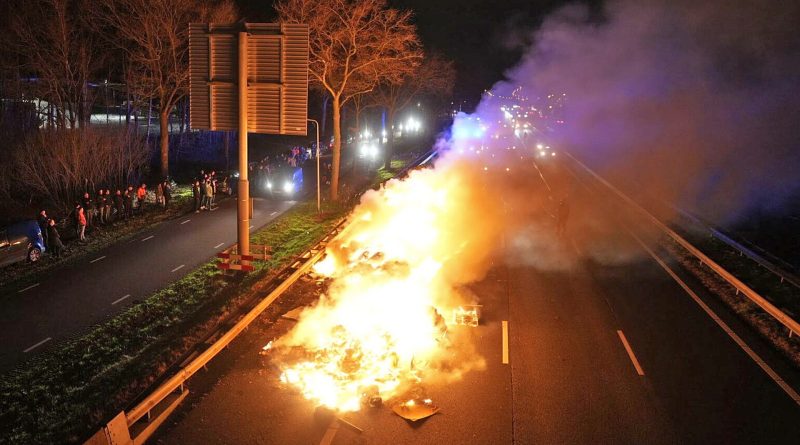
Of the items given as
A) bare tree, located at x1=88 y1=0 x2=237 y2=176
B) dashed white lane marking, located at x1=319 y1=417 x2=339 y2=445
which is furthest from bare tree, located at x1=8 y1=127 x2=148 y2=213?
dashed white lane marking, located at x1=319 y1=417 x2=339 y2=445

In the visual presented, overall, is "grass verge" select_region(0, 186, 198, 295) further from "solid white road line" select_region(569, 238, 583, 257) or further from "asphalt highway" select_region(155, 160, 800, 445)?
"solid white road line" select_region(569, 238, 583, 257)

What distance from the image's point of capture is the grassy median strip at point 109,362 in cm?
782

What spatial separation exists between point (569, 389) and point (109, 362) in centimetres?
845

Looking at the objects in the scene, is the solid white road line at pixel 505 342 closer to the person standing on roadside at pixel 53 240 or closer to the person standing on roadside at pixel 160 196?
the person standing on roadside at pixel 53 240

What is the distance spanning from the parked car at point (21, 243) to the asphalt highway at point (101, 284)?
1290 millimetres

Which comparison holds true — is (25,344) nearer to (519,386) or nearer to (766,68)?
(519,386)

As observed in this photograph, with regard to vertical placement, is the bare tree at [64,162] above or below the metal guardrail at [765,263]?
above

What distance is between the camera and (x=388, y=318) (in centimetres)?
1127

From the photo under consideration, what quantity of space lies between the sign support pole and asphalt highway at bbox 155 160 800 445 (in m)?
3.38

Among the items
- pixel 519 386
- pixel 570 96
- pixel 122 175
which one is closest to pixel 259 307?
pixel 519 386

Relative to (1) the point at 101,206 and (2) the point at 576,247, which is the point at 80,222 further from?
(2) the point at 576,247

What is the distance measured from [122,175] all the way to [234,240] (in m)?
10.5

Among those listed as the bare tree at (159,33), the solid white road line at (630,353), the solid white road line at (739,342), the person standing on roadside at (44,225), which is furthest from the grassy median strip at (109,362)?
the bare tree at (159,33)

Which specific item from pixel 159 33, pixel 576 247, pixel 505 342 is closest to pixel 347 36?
pixel 159 33
